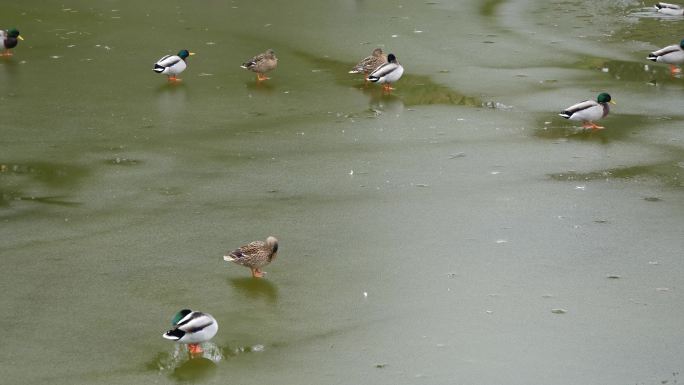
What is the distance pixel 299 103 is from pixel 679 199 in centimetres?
429

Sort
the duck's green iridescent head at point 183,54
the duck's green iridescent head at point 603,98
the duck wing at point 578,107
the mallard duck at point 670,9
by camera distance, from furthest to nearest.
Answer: the mallard duck at point 670,9, the duck's green iridescent head at point 183,54, the duck's green iridescent head at point 603,98, the duck wing at point 578,107

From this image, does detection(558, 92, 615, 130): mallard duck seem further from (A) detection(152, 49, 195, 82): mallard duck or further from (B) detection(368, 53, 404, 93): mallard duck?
(A) detection(152, 49, 195, 82): mallard duck

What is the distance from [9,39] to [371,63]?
452 cm

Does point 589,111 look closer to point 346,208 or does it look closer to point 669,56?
point 669,56

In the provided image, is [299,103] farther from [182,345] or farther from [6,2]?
[6,2]

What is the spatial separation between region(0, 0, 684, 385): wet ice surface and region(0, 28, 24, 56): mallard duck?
0.86ft

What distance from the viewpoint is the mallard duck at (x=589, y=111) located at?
33.7 feet

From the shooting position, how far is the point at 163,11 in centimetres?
1580

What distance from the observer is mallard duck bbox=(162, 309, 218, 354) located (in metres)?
5.86

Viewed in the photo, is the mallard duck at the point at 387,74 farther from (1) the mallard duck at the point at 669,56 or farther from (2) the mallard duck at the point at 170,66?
(1) the mallard duck at the point at 669,56

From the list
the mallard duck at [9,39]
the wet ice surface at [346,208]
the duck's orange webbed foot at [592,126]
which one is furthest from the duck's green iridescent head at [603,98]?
the mallard duck at [9,39]

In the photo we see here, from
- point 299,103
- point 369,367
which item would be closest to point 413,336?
point 369,367

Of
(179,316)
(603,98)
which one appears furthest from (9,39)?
(179,316)

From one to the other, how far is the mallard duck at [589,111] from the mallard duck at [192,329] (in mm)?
5281
